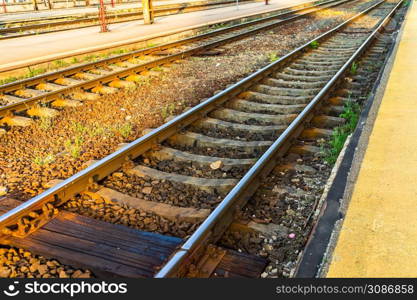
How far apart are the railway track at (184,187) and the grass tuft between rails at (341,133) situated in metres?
0.16

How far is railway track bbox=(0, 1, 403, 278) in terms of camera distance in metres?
3.70

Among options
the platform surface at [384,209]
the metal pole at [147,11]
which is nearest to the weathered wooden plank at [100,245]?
the platform surface at [384,209]

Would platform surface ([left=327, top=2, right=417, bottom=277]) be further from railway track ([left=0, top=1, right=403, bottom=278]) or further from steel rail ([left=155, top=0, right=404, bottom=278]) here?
steel rail ([left=155, top=0, right=404, bottom=278])

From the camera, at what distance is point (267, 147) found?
5902mm

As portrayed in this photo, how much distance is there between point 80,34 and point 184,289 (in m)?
15.4

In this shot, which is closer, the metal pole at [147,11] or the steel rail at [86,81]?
the steel rail at [86,81]

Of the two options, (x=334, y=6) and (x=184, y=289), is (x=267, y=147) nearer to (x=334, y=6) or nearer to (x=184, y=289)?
(x=184, y=289)

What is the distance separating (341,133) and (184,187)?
2574 millimetres

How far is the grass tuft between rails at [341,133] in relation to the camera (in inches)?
225

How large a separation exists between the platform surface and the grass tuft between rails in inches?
14.4

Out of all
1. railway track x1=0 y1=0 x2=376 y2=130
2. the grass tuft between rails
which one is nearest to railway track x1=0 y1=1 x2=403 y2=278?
the grass tuft between rails

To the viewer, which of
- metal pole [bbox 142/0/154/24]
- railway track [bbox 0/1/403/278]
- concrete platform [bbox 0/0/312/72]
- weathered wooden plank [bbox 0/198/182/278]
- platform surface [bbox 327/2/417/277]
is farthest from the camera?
metal pole [bbox 142/0/154/24]

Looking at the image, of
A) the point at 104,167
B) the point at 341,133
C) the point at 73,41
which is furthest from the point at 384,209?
the point at 73,41

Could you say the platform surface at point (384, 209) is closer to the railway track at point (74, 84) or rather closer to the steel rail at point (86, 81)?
the railway track at point (74, 84)
